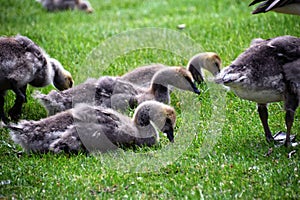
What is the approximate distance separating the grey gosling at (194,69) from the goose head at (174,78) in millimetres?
480

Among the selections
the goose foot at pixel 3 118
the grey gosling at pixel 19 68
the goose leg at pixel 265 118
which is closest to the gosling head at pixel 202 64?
the grey gosling at pixel 19 68

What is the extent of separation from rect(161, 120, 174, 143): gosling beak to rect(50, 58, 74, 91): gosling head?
6.81 feet

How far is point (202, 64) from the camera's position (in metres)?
7.92

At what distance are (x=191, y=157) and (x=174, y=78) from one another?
162 cm

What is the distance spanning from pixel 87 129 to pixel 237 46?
3736 mm

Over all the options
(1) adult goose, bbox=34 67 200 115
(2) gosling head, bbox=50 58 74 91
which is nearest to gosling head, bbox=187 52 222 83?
(1) adult goose, bbox=34 67 200 115

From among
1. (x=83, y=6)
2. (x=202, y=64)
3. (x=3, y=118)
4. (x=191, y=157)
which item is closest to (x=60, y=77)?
(x=3, y=118)

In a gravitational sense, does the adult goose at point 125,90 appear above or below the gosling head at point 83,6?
above

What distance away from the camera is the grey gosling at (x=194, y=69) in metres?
7.82

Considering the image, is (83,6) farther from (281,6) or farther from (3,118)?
(281,6)

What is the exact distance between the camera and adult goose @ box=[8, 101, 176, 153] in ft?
20.1

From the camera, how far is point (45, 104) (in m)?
7.11

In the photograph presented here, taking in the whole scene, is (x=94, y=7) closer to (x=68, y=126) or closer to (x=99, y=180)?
(x=68, y=126)

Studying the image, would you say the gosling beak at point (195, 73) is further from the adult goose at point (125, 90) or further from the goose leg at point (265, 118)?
the goose leg at point (265, 118)
